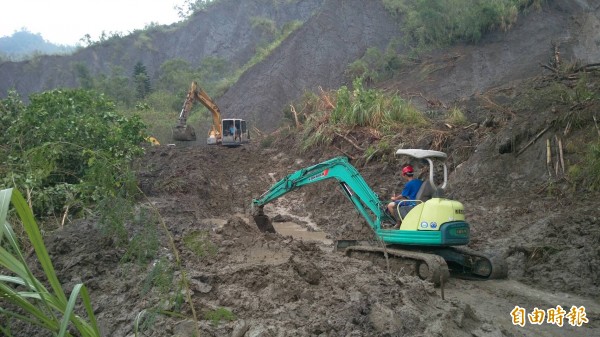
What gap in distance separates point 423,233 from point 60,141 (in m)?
5.72

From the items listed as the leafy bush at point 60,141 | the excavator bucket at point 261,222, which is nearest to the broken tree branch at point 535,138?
the excavator bucket at point 261,222

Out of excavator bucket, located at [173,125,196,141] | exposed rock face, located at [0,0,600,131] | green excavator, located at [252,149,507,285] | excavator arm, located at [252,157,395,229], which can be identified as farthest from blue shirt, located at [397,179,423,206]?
exposed rock face, located at [0,0,600,131]

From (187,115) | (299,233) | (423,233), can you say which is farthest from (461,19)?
(423,233)

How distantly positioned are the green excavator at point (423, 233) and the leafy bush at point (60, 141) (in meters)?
3.63

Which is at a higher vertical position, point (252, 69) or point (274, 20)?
point (274, 20)

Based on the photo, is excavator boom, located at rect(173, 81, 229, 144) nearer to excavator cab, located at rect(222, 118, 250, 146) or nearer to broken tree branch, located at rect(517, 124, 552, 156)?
excavator cab, located at rect(222, 118, 250, 146)

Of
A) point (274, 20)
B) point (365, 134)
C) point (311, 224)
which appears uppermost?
point (274, 20)

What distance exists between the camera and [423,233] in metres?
6.69

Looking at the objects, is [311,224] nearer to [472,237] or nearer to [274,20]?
[472,237]

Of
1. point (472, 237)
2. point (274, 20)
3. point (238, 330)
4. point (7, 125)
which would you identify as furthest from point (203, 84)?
point (238, 330)

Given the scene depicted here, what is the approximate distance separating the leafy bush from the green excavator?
3628mm

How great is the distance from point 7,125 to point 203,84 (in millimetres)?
33498

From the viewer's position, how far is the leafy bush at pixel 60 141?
8141 millimetres

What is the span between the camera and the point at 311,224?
12023mm
